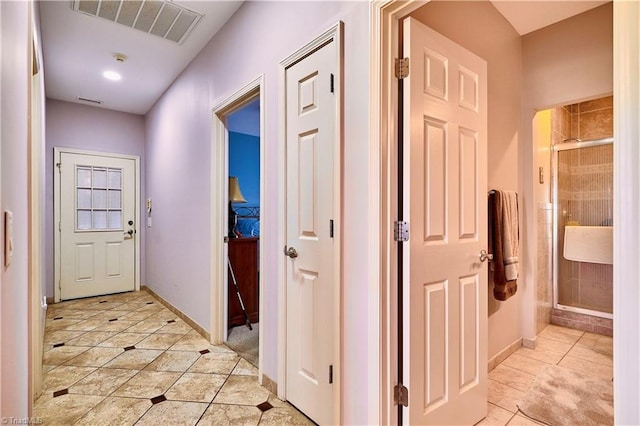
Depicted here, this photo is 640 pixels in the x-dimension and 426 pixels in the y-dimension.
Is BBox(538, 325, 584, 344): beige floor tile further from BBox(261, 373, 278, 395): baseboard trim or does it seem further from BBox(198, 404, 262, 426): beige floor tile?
BBox(198, 404, 262, 426): beige floor tile

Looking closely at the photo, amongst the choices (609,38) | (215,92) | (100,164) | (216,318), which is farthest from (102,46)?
(609,38)

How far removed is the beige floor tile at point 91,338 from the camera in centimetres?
287

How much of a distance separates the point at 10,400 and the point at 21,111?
897 millimetres

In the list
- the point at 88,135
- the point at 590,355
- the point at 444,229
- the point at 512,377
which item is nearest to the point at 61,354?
the point at 444,229

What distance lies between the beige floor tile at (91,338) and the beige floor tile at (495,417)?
309 centimetres

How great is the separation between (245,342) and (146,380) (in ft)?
2.75

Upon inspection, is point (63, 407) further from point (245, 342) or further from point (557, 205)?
point (557, 205)

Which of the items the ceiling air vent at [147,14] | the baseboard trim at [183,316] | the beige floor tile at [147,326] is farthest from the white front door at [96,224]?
the ceiling air vent at [147,14]

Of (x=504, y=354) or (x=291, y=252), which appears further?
(x=504, y=354)

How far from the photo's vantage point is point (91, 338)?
2988mm

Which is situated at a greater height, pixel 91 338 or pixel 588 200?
pixel 588 200

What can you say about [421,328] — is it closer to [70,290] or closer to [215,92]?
[215,92]

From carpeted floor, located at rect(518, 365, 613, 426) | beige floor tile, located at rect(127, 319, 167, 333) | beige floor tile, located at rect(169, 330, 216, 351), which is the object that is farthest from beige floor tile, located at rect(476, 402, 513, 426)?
beige floor tile, located at rect(127, 319, 167, 333)

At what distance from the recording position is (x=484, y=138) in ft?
6.03
